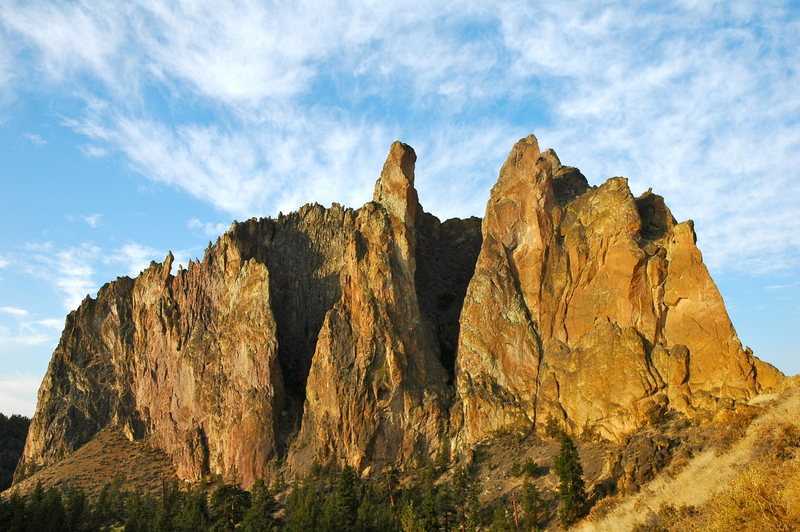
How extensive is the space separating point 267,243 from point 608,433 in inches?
2796

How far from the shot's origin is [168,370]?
378ft

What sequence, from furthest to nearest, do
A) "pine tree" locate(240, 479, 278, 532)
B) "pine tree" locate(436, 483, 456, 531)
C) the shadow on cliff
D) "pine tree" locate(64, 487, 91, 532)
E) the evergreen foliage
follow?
the shadow on cliff, "pine tree" locate(64, 487, 91, 532), "pine tree" locate(240, 479, 278, 532), "pine tree" locate(436, 483, 456, 531), the evergreen foliage

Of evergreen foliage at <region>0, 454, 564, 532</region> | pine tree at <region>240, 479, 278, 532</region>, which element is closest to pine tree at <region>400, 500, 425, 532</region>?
evergreen foliage at <region>0, 454, 564, 532</region>

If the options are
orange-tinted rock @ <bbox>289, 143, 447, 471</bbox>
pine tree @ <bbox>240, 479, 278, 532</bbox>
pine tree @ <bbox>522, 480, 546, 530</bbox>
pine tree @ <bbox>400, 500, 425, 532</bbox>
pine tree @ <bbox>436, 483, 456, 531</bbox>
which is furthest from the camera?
orange-tinted rock @ <bbox>289, 143, 447, 471</bbox>

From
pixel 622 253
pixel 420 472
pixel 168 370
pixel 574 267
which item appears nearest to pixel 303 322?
pixel 168 370

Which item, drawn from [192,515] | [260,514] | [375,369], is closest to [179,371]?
[192,515]

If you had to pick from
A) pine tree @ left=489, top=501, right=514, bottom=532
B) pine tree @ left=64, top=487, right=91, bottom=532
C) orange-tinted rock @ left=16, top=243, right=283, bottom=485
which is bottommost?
pine tree @ left=489, top=501, right=514, bottom=532

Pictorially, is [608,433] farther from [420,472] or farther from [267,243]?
[267,243]

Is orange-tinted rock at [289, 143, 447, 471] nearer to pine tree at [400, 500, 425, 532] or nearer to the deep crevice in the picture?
the deep crevice

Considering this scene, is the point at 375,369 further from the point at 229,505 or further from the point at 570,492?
the point at 570,492

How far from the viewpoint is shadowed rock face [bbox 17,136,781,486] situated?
7656 centimetres

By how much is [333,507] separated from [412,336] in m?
30.8

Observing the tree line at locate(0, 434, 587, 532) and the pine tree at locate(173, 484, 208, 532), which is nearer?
the tree line at locate(0, 434, 587, 532)

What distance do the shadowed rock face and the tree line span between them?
714 cm
